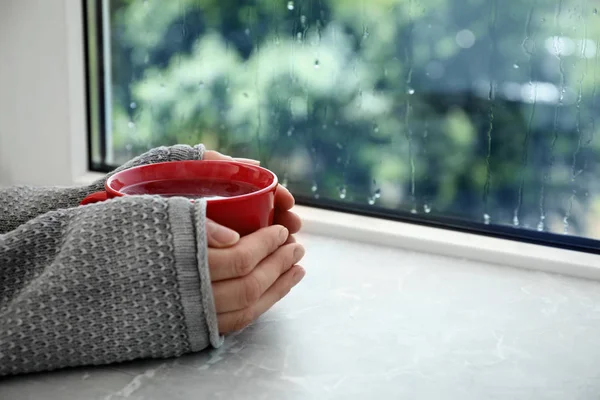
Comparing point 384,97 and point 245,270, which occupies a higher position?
point 384,97

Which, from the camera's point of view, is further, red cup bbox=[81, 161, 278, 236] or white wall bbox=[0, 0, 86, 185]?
white wall bbox=[0, 0, 86, 185]


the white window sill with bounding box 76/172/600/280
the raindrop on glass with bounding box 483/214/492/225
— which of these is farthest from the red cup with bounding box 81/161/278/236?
the raindrop on glass with bounding box 483/214/492/225

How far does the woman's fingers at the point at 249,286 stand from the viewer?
511mm

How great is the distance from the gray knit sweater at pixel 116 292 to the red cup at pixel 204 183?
5 cm

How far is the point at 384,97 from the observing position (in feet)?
3.00

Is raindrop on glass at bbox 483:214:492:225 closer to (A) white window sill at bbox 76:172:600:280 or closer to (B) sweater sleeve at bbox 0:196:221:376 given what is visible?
(A) white window sill at bbox 76:172:600:280

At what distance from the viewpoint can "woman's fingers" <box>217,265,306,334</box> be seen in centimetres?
53

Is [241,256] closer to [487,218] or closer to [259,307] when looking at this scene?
[259,307]

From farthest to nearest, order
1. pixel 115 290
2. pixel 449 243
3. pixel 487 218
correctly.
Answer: pixel 487 218 < pixel 449 243 < pixel 115 290

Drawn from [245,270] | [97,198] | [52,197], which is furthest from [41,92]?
[245,270]

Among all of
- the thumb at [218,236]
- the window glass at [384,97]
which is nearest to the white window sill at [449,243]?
the window glass at [384,97]

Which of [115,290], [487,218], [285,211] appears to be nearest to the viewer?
[115,290]

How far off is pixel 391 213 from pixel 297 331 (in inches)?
12.3

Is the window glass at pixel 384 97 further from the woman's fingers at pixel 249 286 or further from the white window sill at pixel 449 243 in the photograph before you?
the woman's fingers at pixel 249 286
